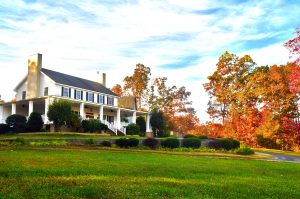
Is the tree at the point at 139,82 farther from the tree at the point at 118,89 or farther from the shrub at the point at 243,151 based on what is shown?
the shrub at the point at 243,151

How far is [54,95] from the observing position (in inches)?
1622

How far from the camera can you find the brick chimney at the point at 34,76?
143 ft

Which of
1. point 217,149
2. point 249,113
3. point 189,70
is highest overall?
point 189,70

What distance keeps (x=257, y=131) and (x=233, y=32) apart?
23.9 m

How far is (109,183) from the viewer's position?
8328 mm

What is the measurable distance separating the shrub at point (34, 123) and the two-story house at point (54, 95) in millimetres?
2238

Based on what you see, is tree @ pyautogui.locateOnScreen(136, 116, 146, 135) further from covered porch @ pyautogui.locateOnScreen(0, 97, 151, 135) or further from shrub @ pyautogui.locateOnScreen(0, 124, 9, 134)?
shrub @ pyautogui.locateOnScreen(0, 124, 9, 134)

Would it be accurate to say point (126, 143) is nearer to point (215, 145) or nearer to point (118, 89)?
point (215, 145)

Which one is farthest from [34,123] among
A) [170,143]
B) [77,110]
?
[170,143]

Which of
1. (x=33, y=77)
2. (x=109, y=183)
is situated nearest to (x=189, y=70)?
(x=33, y=77)

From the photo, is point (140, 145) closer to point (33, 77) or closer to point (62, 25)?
point (62, 25)

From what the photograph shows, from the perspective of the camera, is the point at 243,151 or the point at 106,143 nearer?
the point at 106,143

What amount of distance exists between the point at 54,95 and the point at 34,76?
4.87 metres

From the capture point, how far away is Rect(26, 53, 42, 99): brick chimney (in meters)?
43.6
